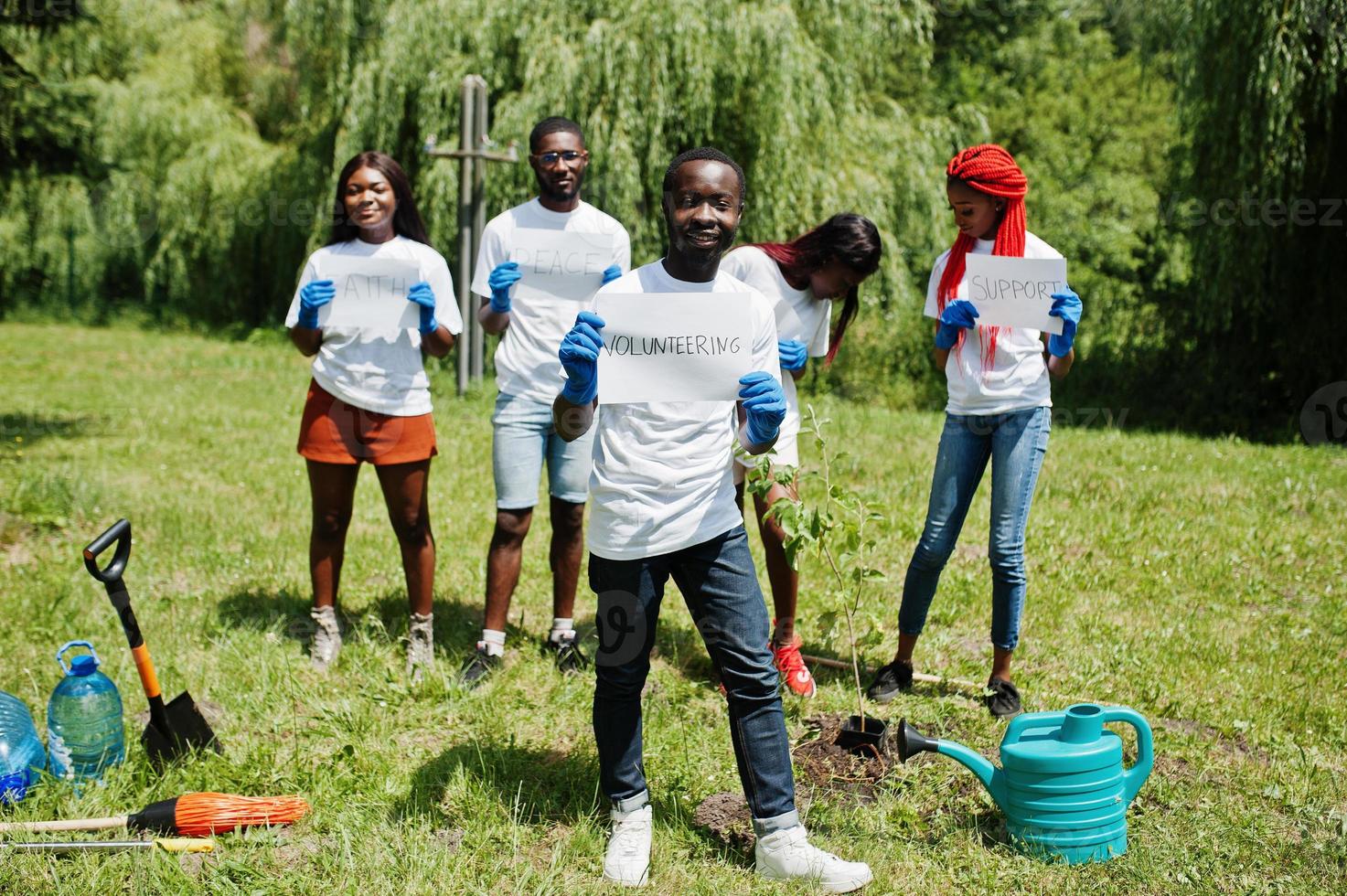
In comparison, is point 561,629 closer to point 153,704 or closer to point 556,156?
point 153,704

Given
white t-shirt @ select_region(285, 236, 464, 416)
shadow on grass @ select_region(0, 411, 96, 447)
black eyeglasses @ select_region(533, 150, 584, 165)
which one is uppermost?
black eyeglasses @ select_region(533, 150, 584, 165)

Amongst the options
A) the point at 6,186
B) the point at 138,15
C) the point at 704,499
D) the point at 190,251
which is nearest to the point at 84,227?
the point at 190,251

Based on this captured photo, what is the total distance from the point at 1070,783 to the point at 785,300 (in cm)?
193

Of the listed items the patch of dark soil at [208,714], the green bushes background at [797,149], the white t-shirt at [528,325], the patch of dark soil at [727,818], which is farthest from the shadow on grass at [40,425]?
the patch of dark soil at [727,818]

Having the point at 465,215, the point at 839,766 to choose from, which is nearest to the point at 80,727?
the point at 839,766

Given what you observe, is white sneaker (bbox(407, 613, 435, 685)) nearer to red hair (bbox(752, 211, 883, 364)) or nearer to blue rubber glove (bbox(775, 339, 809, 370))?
blue rubber glove (bbox(775, 339, 809, 370))

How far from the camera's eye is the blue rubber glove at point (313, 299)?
4.11 meters

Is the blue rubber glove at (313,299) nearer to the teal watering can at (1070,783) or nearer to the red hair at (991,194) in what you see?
the red hair at (991,194)

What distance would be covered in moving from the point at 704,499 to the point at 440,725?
65.3 inches

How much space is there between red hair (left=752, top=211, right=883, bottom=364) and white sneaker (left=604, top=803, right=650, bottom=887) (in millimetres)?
2028

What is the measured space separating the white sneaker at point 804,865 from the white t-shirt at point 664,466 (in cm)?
81

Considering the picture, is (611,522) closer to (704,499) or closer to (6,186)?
(704,499)

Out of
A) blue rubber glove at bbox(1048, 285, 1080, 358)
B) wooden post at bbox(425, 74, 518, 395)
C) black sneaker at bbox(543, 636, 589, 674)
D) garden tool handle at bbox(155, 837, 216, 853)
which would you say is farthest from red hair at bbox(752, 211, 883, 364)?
wooden post at bbox(425, 74, 518, 395)

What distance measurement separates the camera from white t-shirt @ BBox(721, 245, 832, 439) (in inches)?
161
